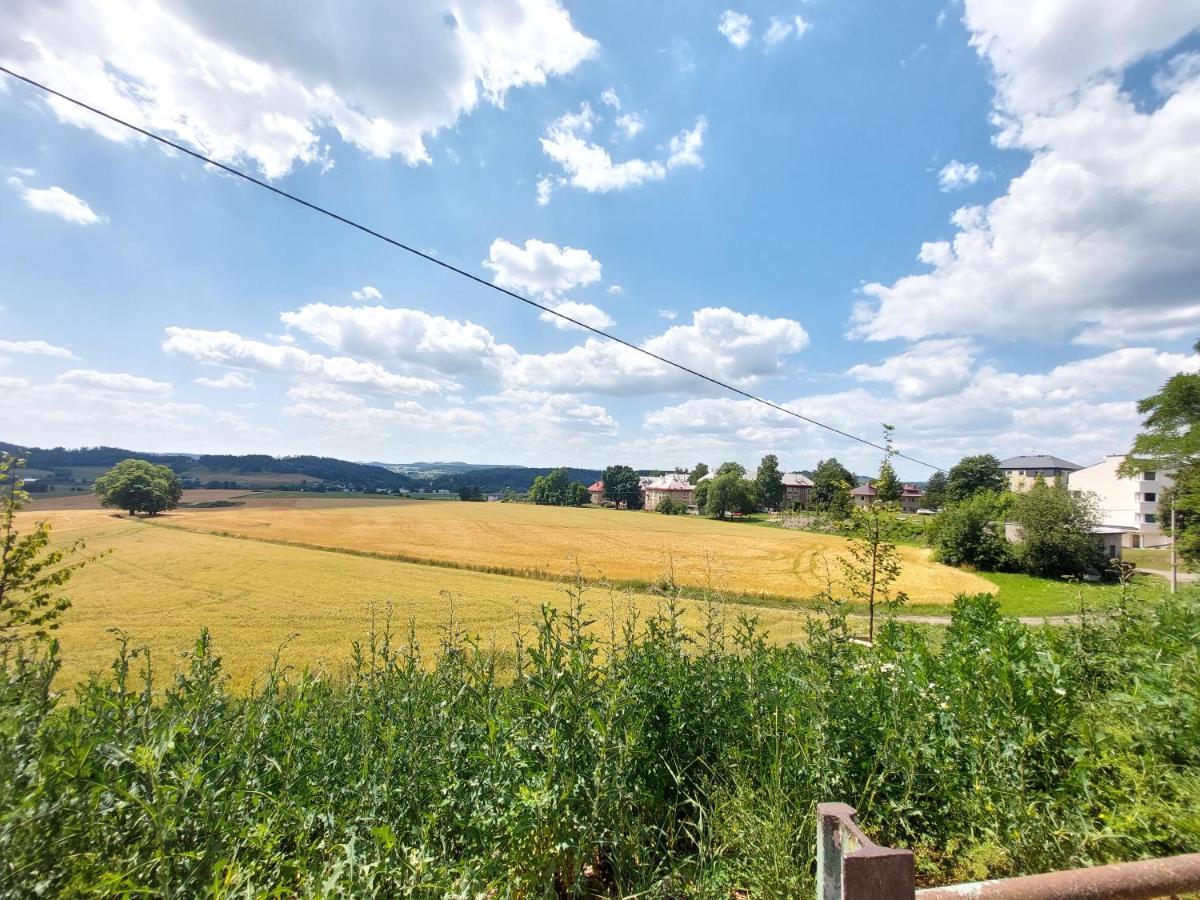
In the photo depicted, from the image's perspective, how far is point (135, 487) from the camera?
162ft

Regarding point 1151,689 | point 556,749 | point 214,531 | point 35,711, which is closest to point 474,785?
point 556,749

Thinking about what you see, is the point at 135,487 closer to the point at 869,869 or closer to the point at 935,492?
the point at 869,869

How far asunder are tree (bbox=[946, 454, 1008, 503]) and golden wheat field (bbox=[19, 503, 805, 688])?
7805 cm

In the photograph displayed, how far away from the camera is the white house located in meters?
55.8

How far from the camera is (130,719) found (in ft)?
9.36

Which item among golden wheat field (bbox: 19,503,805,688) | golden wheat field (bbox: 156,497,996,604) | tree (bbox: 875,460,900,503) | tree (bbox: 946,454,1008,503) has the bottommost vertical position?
golden wheat field (bbox: 19,503,805,688)

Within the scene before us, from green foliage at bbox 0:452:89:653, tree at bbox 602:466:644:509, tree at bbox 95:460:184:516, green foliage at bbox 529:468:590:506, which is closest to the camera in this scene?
green foliage at bbox 0:452:89:653

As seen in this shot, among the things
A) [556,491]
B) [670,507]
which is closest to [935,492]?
[670,507]

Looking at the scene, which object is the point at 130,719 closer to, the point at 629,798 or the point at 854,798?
the point at 629,798

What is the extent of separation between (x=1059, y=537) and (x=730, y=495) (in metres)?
54.7

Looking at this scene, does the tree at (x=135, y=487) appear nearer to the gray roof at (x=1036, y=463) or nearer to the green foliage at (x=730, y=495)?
the green foliage at (x=730, y=495)

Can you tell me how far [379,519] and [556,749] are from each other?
63024mm

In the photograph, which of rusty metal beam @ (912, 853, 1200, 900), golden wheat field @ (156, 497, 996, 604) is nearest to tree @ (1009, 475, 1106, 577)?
golden wheat field @ (156, 497, 996, 604)

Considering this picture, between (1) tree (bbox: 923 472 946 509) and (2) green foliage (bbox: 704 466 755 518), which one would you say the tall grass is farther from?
(1) tree (bbox: 923 472 946 509)
